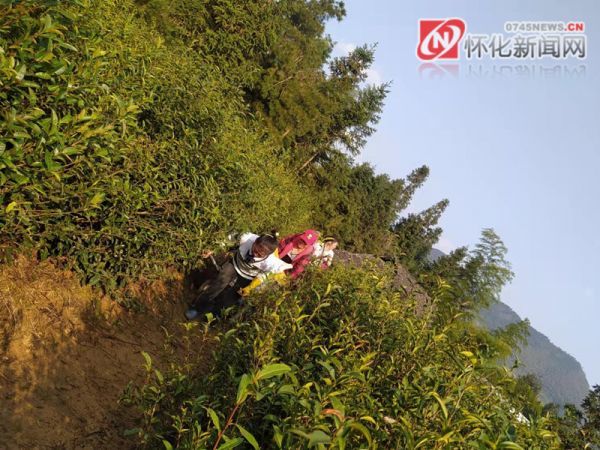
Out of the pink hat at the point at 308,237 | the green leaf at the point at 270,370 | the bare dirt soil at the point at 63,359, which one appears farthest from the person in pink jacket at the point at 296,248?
the green leaf at the point at 270,370

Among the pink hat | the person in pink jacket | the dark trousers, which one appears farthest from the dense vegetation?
the pink hat

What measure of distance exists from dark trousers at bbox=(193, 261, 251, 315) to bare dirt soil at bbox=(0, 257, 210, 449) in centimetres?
119

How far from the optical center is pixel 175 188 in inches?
197

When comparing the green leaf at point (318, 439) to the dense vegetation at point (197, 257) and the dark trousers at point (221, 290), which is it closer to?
the dense vegetation at point (197, 257)

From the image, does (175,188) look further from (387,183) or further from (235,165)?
(387,183)

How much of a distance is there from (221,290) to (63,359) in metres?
2.56

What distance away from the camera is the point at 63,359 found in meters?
3.95

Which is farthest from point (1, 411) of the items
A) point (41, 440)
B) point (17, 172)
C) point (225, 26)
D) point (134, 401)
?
point (225, 26)

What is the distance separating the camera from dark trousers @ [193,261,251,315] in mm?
6246

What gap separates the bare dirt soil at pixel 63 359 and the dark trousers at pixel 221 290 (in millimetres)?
1195

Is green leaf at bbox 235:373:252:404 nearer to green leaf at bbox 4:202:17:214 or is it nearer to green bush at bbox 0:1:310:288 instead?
green bush at bbox 0:1:310:288

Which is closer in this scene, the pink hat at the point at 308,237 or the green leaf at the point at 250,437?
the green leaf at the point at 250,437

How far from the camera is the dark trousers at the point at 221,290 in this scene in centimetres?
625

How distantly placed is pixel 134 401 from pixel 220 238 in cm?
353
